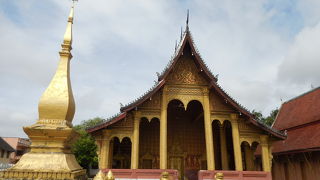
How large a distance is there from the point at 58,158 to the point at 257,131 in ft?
33.2

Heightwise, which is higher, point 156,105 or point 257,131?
point 156,105

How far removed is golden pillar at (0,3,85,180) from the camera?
218 inches

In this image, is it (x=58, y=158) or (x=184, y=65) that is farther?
(x=184, y=65)

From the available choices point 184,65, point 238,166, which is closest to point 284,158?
point 238,166

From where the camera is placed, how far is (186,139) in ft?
52.4

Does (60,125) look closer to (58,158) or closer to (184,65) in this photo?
(58,158)

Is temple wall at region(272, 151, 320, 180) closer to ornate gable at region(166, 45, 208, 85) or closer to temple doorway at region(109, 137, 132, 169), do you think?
ornate gable at region(166, 45, 208, 85)

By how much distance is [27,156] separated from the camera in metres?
5.92

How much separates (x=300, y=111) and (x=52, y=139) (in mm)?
19203

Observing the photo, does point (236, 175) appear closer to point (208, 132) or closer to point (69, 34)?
point (208, 132)

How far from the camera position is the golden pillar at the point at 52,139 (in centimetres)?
553

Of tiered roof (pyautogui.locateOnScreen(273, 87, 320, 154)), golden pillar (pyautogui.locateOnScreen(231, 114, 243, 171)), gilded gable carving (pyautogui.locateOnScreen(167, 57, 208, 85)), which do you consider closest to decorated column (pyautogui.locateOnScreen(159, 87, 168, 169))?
gilded gable carving (pyautogui.locateOnScreen(167, 57, 208, 85))

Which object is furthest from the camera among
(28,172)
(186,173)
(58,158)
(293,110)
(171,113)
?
(293,110)

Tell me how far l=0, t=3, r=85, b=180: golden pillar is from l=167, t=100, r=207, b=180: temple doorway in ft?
31.3
